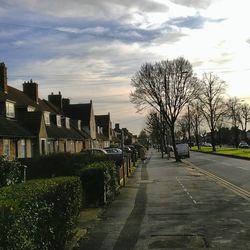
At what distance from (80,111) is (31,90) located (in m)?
28.1

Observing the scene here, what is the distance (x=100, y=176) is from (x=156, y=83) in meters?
42.3

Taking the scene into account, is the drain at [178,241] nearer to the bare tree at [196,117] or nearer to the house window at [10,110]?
the house window at [10,110]

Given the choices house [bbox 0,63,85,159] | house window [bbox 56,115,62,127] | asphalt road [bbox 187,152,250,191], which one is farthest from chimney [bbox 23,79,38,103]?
asphalt road [bbox 187,152,250,191]

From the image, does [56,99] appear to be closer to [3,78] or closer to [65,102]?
[65,102]

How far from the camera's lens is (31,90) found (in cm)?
5412

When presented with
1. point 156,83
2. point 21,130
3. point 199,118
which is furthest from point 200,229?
point 199,118

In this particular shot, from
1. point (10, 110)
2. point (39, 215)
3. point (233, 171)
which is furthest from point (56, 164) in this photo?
point (39, 215)

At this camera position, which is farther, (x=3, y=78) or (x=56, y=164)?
(x=3, y=78)

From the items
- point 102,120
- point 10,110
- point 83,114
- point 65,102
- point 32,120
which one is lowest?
point 32,120

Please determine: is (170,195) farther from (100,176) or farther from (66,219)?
(66,219)

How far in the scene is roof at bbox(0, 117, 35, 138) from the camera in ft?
109

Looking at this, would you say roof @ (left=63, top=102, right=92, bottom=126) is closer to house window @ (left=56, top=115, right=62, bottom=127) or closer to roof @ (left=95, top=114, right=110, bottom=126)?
house window @ (left=56, top=115, right=62, bottom=127)

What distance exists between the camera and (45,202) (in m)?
6.90

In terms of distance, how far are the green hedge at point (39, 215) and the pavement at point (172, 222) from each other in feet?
Result: 3.81
